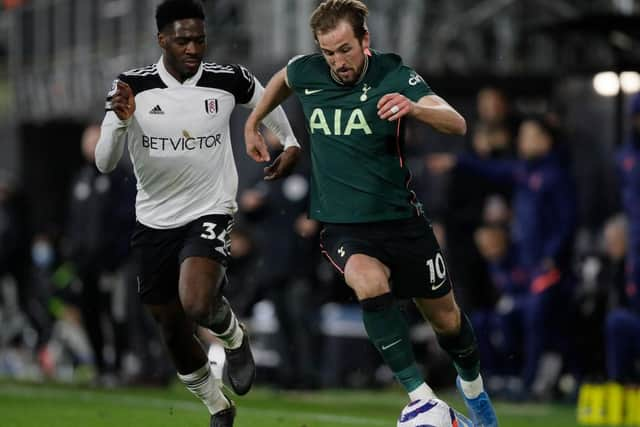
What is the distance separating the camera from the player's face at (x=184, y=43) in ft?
31.4

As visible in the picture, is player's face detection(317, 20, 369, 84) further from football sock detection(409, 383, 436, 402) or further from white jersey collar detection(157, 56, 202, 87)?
football sock detection(409, 383, 436, 402)

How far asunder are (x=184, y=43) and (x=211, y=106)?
1.37 feet

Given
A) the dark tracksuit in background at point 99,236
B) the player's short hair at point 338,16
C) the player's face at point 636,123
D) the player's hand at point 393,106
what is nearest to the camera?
the player's hand at point 393,106

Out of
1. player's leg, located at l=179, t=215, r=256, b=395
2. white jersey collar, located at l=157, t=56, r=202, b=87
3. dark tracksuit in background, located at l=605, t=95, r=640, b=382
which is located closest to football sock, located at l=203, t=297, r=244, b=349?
player's leg, located at l=179, t=215, r=256, b=395

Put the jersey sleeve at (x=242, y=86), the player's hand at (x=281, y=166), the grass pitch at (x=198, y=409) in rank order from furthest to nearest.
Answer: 1. the grass pitch at (x=198, y=409)
2. the jersey sleeve at (x=242, y=86)
3. the player's hand at (x=281, y=166)

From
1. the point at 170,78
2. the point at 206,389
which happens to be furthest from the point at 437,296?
the point at 170,78

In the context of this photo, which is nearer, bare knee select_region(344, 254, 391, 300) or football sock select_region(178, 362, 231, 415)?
bare knee select_region(344, 254, 391, 300)

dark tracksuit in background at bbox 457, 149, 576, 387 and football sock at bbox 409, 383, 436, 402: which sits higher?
football sock at bbox 409, 383, 436, 402

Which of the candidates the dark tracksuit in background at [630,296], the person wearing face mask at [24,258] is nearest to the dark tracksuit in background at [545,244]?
the dark tracksuit in background at [630,296]

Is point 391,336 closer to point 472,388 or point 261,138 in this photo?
point 472,388

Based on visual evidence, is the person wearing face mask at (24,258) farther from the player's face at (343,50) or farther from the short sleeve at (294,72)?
the player's face at (343,50)

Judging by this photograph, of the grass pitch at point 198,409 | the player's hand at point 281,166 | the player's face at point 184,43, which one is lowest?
the grass pitch at point 198,409

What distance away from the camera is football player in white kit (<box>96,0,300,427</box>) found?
9.60m

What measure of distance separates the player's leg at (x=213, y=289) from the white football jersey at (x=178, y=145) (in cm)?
13
